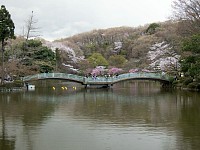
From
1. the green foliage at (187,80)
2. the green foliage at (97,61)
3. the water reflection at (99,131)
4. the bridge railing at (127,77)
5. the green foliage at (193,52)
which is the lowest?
the water reflection at (99,131)

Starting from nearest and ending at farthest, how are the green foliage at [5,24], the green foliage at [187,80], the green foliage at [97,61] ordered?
the green foliage at [5,24]
the green foliage at [187,80]
the green foliage at [97,61]

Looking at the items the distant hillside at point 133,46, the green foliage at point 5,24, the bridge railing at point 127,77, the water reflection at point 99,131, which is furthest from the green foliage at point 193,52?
the green foliage at point 5,24

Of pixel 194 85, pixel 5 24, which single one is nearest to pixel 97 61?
pixel 5 24

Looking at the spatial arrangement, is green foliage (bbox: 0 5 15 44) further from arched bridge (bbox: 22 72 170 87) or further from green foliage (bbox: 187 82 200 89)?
green foliage (bbox: 187 82 200 89)

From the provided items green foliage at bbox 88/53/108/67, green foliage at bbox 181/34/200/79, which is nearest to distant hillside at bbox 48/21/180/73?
green foliage at bbox 88/53/108/67

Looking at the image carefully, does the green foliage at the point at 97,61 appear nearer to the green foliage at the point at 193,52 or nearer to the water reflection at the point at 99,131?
the green foliage at the point at 193,52

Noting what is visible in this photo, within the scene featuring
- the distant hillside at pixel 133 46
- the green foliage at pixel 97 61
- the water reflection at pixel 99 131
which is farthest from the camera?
the green foliage at pixel 97 61

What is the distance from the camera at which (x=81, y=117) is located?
1277 cm

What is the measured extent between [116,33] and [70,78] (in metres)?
42.5

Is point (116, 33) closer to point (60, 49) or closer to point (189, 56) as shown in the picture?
point (60, 49)

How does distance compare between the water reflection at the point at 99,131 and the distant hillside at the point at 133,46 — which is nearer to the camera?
the water reflection at the point at 99,131

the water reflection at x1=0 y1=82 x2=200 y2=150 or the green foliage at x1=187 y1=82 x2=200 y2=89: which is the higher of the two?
the green foliage at x1=187 y1=82 x2=200 y2=89

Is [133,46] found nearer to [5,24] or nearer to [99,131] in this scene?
[5,24]

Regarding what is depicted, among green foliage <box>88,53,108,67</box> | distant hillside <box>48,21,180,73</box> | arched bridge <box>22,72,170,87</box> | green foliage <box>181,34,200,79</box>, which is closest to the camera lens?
green foliage <box>181,34,200,79</box>
